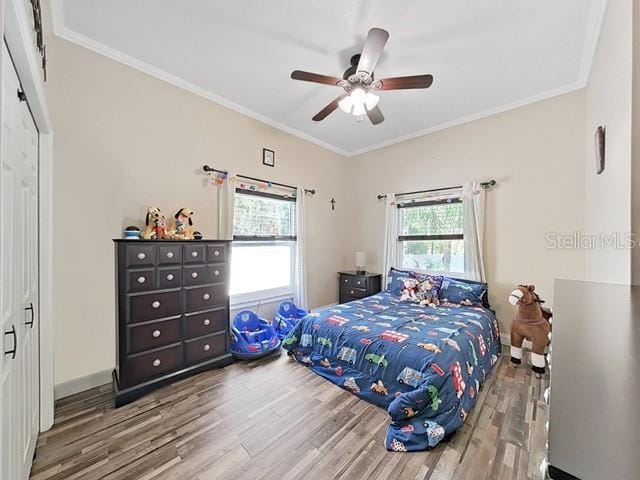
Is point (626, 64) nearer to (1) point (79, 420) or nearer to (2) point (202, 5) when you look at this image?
(2) point (202, 5)

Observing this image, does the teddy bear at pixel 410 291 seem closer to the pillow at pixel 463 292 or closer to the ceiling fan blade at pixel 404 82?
the pillow at pixel 463 292

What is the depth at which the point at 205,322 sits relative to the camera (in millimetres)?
2494

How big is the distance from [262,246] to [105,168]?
1777 mm

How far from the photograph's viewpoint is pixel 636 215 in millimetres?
1270

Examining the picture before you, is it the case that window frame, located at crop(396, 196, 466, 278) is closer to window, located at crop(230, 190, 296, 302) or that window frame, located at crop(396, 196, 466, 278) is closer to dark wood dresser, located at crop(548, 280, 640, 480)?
window, located at crop(230, 190, 296, 302)

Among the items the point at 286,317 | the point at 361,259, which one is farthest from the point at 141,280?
the point at 361,259

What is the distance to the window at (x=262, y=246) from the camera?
325 cm

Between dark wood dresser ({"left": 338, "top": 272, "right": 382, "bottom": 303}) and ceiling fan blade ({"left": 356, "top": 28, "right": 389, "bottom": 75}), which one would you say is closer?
ceiling fan blade ({"left": 356, "top": 28, "right": 389, "bottom": 75})

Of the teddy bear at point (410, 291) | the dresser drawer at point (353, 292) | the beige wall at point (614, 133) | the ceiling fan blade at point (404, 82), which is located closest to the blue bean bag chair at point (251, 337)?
the dresser drawer at point (353, 292)

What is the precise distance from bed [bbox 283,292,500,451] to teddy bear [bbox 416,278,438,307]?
0.40 feet

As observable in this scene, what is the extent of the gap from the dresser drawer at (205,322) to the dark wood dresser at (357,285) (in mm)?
2068

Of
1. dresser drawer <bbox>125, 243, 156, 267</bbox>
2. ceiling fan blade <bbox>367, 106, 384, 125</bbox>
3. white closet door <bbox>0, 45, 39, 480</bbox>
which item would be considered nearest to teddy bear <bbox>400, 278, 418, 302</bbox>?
ceiling fan blade <bbox>367, 106, 384, 125</bbox>

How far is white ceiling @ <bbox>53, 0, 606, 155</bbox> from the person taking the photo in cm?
188

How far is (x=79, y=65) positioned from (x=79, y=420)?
269 centimetres
